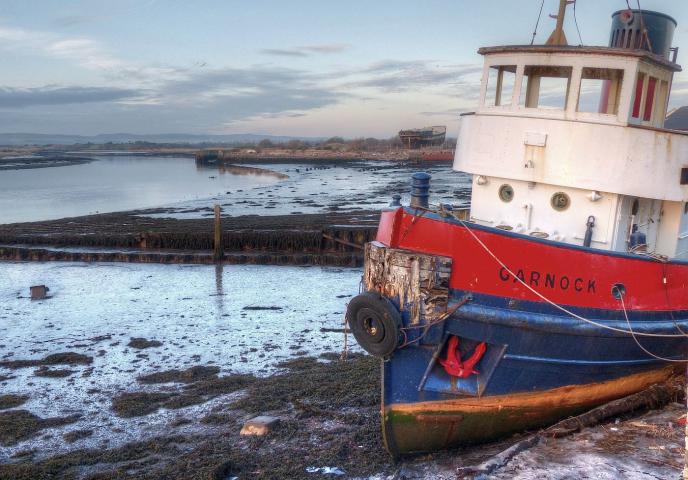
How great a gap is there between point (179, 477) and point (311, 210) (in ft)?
85.3

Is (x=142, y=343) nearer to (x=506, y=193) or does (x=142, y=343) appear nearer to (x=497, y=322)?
(x=506, y=193)

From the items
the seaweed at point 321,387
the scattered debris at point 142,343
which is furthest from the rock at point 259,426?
the scattered debris at point 142,343

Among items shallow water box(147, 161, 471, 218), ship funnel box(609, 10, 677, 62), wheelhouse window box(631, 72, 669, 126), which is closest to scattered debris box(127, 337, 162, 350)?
wheelhouse window box(631, 72, 669, 126)

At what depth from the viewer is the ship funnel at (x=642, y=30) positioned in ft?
27.8

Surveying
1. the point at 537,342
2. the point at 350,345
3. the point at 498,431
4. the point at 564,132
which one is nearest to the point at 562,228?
the point at 564,132

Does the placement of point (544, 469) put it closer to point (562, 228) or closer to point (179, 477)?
point (562, 228)

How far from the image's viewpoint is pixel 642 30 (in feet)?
27.3

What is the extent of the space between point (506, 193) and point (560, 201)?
0.78 m

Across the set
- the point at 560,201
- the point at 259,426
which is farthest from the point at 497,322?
the point at 259,426

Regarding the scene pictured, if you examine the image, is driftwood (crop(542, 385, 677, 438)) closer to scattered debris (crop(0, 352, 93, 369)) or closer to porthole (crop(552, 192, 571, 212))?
porthole (crop(552, 192, 571, 212))

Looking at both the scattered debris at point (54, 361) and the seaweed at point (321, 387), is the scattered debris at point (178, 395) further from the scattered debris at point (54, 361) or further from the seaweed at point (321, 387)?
the scattered debris at point (54, 361)

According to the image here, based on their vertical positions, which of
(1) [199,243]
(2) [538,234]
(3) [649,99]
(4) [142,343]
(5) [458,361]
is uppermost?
(3) [649,99]

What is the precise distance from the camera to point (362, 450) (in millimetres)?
7523

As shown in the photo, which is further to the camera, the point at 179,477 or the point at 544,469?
the point at 179,477
